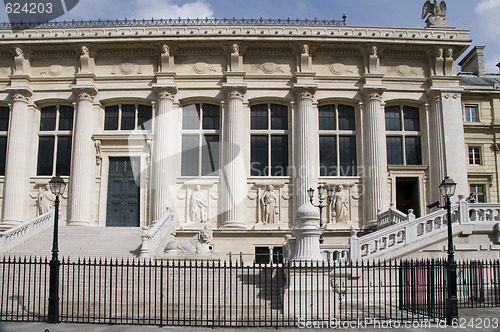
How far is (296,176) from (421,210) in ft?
24.0

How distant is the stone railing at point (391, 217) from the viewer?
23.6 metres

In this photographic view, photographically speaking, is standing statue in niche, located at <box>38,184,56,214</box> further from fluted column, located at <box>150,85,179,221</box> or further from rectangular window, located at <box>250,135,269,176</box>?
rectangular window, located at <box>250,135,269,176</box>

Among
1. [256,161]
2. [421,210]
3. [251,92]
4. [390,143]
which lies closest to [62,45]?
[251,92]

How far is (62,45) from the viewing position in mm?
29562

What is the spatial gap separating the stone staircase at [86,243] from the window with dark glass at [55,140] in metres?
4.74

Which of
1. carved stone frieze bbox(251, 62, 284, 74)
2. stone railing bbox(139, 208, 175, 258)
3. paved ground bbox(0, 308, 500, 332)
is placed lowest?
paved ground bbox(0, 308, 500, 332)

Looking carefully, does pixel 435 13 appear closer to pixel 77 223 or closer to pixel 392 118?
pixel 392 118

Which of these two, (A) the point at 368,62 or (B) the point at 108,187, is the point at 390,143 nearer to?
(A) the point at 368,62

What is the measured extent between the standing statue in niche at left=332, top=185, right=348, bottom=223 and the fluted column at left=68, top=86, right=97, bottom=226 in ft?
44.4

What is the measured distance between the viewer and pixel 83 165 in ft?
93.6

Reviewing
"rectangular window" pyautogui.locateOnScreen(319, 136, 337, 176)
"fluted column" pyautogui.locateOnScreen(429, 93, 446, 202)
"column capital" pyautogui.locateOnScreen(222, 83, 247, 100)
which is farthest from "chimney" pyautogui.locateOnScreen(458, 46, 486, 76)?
"column capital" pyautogui.locateOnScreen(222, 83, 247, 100)

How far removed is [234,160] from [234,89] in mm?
4062

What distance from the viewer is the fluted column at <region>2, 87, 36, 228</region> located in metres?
28.4

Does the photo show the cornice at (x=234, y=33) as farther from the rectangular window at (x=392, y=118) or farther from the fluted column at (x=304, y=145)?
the rectangular window at (x=392, y=118)
